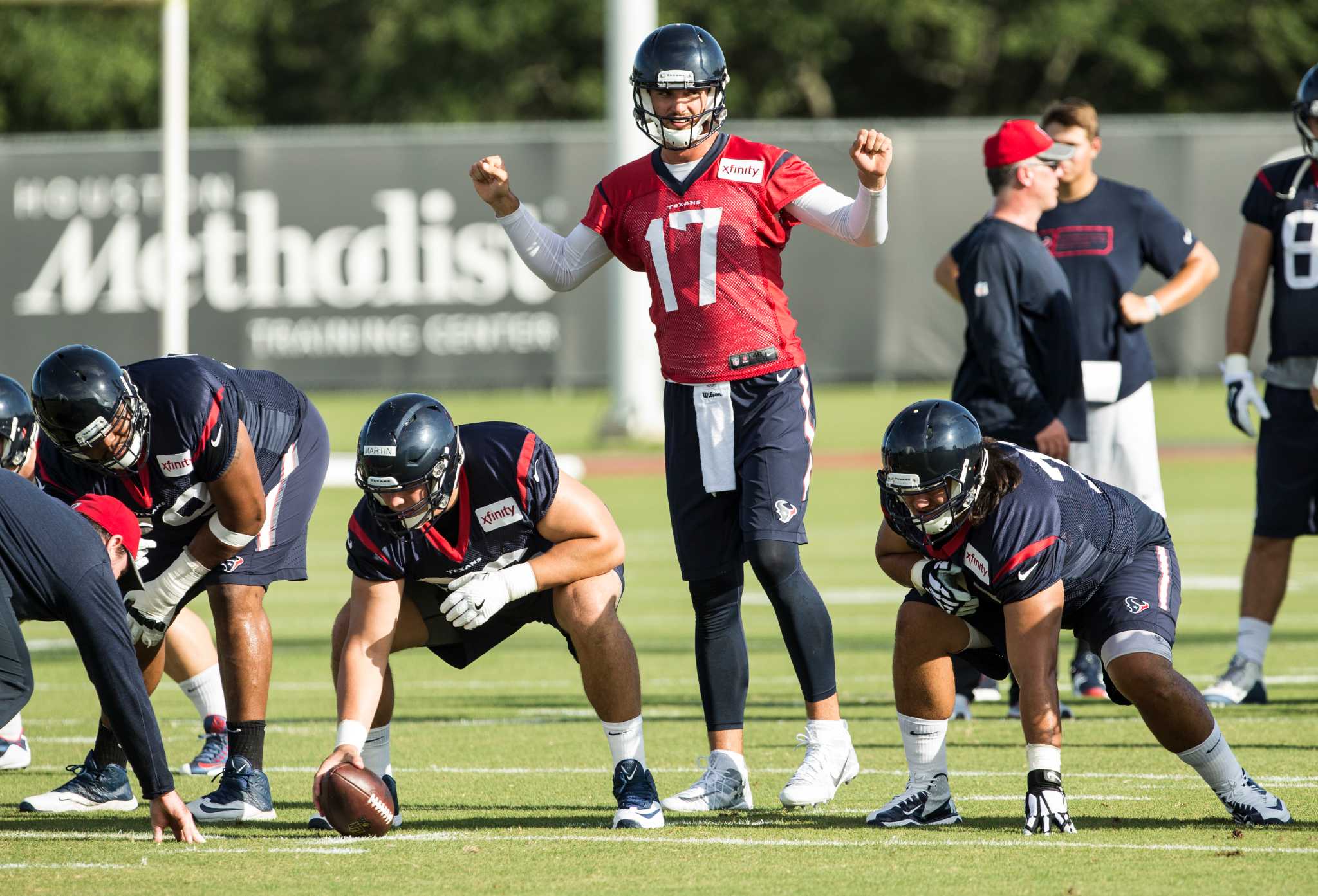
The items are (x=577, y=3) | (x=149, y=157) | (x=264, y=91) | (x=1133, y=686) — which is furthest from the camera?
(x=264, y=91)

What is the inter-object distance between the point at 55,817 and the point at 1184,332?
61.5ft

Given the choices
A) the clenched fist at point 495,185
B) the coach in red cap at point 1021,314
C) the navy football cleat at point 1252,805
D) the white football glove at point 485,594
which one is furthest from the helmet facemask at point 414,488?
the coach in red cap at point 1021,314

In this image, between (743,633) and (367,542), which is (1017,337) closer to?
(743,633)

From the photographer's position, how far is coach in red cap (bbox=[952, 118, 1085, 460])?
7141 mm

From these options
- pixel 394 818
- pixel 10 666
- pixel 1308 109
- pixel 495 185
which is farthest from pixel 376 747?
pixel 1308 109

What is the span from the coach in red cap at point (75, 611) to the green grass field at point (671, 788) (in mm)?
308

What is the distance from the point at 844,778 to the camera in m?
5.66

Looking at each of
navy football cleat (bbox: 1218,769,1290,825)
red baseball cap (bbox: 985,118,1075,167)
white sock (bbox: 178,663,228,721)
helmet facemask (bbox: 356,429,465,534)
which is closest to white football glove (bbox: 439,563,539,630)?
helmet facemask (bbox: 356,429,465,534)

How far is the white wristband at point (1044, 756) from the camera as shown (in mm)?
4984

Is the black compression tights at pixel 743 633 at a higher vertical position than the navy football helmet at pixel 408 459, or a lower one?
lower

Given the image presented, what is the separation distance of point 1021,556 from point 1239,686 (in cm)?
261

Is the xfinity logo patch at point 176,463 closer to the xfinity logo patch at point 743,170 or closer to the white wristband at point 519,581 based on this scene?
the white wristband at point 519,581

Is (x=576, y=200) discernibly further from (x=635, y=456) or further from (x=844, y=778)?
(x=844, y=778)

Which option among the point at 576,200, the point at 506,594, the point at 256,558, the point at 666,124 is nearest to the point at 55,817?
the point at 256,558
